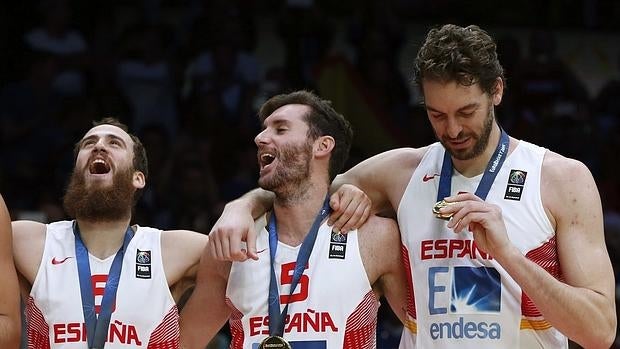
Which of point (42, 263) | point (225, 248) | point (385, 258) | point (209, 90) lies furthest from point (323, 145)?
point (209, 90)

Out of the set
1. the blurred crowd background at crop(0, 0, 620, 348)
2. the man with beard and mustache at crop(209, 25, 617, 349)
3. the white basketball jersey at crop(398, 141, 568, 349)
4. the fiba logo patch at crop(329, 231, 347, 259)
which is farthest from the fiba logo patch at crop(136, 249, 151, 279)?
the blurred crowd background at crop(0, 0, 620, 348)

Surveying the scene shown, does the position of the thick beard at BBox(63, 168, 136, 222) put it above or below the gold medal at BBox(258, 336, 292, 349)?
above

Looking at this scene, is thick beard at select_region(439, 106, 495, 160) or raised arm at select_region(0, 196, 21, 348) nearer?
thick beard at select_region(439, 106, 495, 160)

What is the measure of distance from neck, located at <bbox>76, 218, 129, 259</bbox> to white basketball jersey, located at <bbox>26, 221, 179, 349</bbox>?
0.18 ft

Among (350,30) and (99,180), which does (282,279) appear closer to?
(99,180)

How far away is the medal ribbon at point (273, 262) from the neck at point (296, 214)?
0.03m

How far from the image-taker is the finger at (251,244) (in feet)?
16.0

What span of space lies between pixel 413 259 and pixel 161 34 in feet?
19.6

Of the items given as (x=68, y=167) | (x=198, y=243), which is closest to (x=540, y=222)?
(x=198, y=243)

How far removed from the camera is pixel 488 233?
4445 mm

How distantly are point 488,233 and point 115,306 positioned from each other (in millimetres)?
1546

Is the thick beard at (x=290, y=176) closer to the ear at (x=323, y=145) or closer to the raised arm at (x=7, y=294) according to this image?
the ear at (x=323, y=145)

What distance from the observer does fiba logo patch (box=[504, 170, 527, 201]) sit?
479 cm

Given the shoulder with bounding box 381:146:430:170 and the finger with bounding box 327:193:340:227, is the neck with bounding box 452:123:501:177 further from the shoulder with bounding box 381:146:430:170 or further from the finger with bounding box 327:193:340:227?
the finger with bounding box 327:193:340:227
